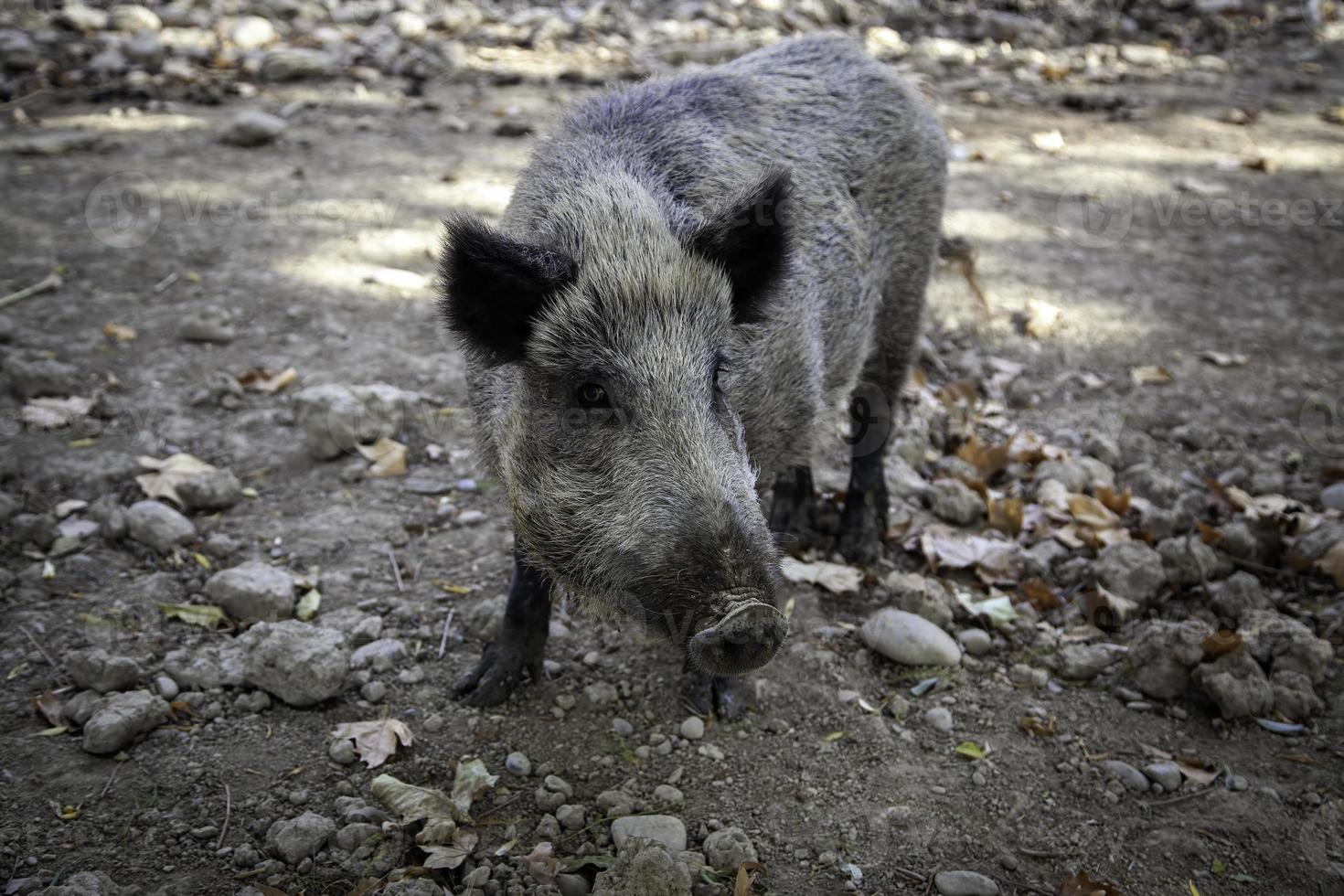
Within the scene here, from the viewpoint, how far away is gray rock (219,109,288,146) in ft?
24.5

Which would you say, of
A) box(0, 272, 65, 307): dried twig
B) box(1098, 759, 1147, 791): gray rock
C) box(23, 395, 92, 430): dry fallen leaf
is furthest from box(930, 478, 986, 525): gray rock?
box(0, 272, 65, 307): dried twig

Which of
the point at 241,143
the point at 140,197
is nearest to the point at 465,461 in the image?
the point at 140,197

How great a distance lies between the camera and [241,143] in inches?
296

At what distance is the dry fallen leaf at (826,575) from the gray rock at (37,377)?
3461 mm

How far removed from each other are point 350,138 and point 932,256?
525cm

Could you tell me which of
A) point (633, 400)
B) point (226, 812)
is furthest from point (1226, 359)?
point (226, 812)

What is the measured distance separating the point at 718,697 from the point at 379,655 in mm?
1168

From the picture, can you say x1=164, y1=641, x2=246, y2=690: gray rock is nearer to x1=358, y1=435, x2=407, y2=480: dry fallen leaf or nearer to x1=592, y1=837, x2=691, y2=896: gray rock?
x1=358, y1=435, x2=407, y2=480: dry fallen leaf

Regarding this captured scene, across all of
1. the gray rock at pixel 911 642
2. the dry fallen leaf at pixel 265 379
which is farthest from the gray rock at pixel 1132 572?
the dry fallen leaf at pixel 265 379

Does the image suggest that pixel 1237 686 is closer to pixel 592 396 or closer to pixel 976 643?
pixel 976 643

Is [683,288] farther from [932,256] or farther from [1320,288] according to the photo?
[1320,288]

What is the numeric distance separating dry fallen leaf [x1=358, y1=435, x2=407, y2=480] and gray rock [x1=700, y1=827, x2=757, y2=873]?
2.35m

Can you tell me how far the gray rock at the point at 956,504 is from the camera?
Answer: 4.50m

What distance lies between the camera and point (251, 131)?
746 centimetres
